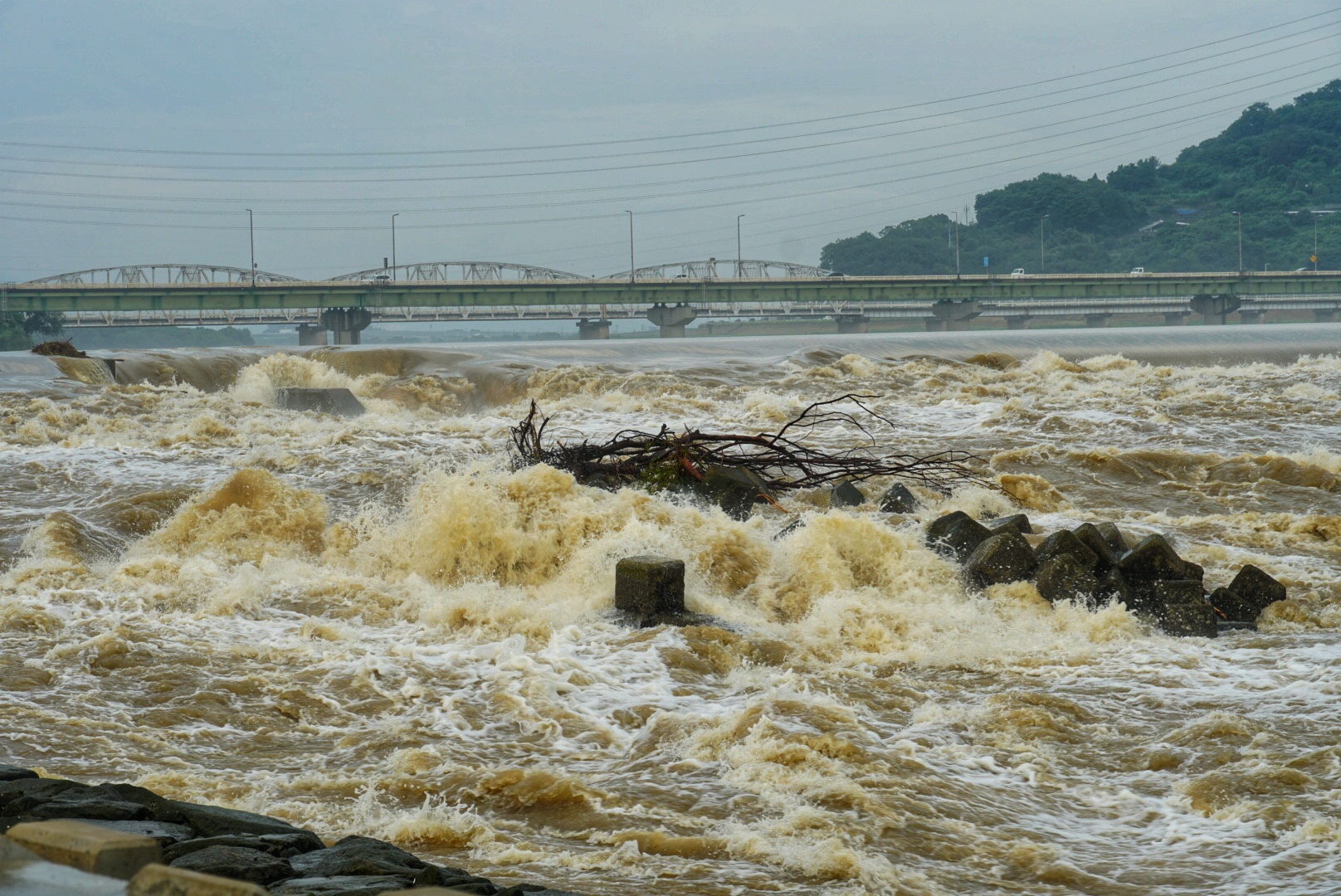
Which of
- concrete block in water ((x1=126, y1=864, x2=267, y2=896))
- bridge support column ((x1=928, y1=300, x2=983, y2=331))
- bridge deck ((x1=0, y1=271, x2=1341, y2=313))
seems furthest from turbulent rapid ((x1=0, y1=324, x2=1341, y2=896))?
bridge support column ((x1=928, y1=300, x2=983, y2=331))

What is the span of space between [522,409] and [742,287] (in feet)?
179

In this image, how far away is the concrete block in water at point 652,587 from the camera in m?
7.45

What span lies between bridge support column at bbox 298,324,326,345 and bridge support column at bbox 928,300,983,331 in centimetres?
3719

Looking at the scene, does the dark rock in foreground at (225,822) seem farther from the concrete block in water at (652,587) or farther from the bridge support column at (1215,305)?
the bridge support column at (1215,305)

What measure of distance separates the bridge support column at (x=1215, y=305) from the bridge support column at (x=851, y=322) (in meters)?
21.6

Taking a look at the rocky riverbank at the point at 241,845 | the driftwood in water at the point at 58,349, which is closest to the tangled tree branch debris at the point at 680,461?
the rocky riverbank at the point at 241,845

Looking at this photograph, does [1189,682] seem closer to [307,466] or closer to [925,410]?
[307,466]

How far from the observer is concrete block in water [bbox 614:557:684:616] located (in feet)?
24.4

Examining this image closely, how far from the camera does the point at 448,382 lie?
2395 cm

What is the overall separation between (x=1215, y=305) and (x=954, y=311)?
58.1ft

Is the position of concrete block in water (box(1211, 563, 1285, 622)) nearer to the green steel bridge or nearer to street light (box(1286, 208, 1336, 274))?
the green steel bridge

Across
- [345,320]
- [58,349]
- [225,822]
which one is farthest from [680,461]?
[345,320]

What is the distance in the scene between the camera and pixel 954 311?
76562mm

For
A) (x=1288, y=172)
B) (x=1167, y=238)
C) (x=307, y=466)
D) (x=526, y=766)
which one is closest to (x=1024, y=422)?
(x=307, y=466)
